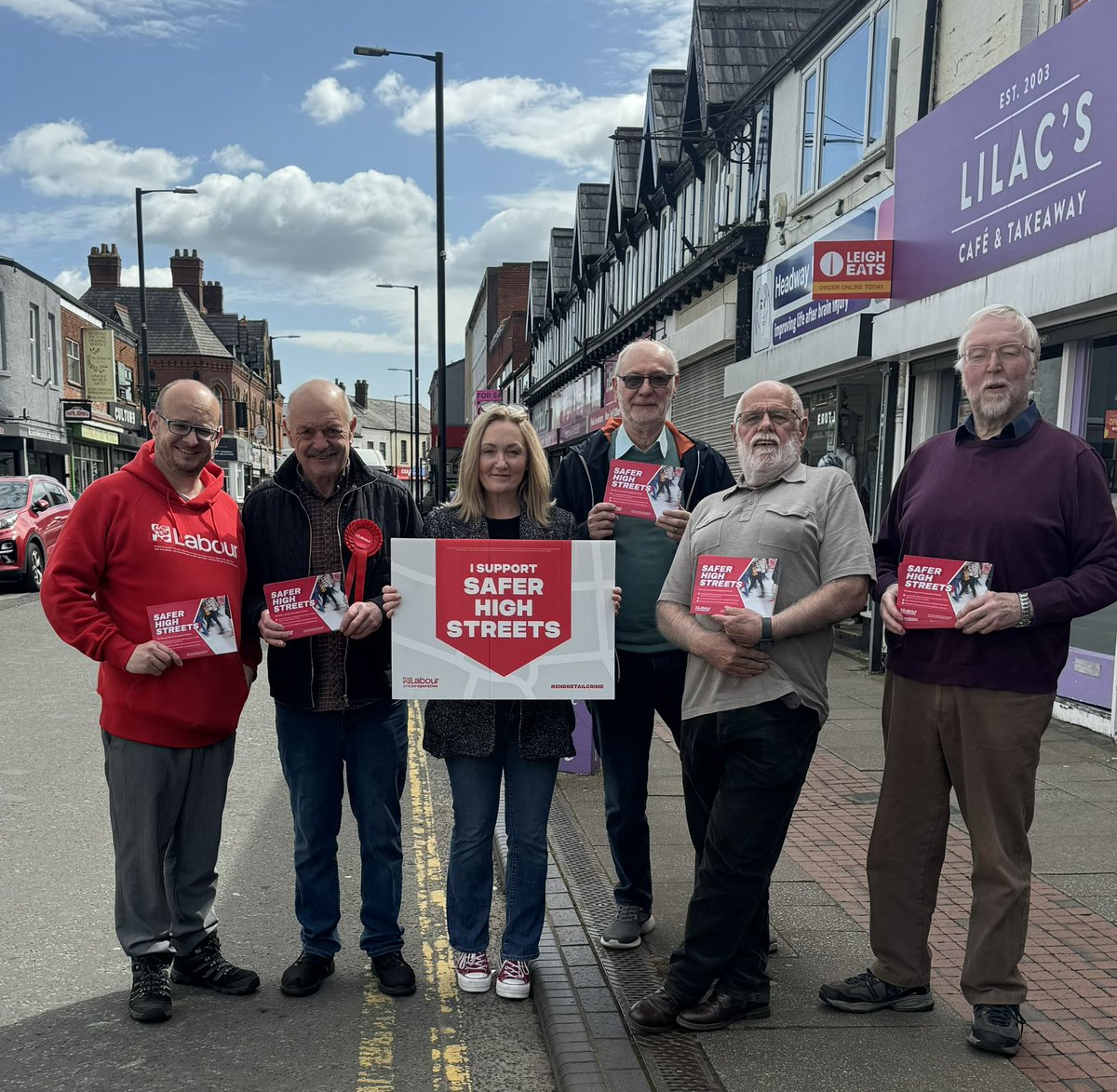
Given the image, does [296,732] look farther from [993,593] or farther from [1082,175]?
[1082,175]

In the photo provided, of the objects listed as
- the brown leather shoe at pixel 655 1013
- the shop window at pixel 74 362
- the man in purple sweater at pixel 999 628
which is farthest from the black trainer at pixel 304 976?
the shop window at pixel 74 362

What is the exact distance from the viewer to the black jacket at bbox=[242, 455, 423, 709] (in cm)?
352

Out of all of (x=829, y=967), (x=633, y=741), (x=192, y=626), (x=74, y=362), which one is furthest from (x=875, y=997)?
(x=74, y=362)

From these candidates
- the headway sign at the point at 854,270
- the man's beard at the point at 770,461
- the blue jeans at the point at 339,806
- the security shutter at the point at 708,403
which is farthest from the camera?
the security shutter at the point at 708,403

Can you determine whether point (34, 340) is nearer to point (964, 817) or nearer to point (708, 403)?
point (708, 403)

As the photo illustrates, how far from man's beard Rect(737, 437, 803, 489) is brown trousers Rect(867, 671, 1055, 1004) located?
0.82m

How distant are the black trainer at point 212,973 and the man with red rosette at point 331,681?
0.14 meters

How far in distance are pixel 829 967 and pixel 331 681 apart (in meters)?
2.07

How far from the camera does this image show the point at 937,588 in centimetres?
316

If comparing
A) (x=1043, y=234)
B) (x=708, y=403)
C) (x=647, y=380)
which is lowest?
(x=647, y=380)

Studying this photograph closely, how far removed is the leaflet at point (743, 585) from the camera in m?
3.09

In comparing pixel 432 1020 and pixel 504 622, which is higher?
pixel 504 622

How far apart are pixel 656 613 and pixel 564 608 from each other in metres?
0.31

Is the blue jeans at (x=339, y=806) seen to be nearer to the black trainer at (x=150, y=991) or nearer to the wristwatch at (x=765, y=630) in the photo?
the black trainer at (x=150, y=991)
